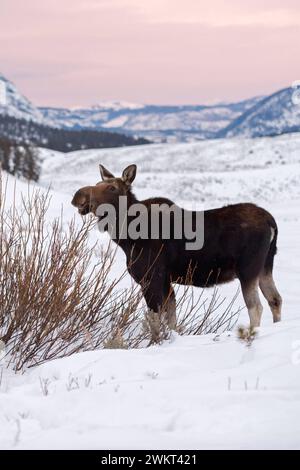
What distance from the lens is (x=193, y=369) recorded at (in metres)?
3.55

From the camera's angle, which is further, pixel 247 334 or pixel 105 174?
pixel 105 174

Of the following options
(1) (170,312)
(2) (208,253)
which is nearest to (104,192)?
(2) (208,253)

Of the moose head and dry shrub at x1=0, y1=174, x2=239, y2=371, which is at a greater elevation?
the moose head

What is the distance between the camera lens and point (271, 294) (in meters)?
5.61

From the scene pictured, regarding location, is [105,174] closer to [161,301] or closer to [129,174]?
[129,174]

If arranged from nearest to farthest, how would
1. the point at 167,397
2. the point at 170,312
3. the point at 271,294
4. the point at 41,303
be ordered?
the point at 167,397 < the point at 41,303 < the point at 170,312 < the point at 271,294

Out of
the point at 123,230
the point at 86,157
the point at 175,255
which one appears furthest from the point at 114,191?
the point at 86,157

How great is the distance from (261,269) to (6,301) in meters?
2.37

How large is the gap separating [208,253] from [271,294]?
812mm

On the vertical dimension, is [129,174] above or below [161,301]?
above

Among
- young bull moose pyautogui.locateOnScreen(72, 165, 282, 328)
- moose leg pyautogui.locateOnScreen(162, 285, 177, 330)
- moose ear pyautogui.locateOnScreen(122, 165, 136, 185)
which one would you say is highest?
moose ear pyautogui.locateOnScreen(122, 165, 136, 185)

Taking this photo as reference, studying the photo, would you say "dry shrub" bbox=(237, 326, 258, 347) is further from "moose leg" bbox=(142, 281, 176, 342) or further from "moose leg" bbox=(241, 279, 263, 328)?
"moose leg" bbox=(241, 279, 263, 328)

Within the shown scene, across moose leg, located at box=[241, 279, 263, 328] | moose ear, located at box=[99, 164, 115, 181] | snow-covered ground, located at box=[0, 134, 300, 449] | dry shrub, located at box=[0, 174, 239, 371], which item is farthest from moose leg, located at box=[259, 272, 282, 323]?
moose ear, located at box=[99, 164, 115, 181]

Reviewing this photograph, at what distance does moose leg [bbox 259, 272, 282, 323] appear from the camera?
5555mm
